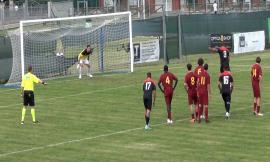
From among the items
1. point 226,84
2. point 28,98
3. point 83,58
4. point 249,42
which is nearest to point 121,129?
point 28,98

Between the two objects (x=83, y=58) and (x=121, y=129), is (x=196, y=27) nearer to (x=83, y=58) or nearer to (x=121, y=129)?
(x=83, y=58)

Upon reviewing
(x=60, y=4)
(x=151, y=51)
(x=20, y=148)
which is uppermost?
(x=60, y=4)

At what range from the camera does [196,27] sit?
176 feet

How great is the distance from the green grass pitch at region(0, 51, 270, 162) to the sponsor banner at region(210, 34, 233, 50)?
1517 centimetres

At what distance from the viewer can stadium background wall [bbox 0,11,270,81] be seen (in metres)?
49.3

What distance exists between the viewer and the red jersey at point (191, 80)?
26703 mm

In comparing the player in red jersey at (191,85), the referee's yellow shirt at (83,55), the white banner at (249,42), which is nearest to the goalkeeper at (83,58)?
the referee's yellow shirt at (83,55)

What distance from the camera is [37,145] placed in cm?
2414

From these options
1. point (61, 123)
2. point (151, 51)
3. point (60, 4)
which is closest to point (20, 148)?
point (61, 123)

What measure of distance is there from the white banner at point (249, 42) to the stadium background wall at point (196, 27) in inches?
30.3

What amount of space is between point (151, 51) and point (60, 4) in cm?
2806

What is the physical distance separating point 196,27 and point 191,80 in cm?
2736

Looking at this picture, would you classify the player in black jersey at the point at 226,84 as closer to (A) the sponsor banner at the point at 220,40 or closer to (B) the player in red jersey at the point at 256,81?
(B) the player in red jersey at the point at 256,81

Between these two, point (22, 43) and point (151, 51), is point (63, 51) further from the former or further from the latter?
point (151, 51)
